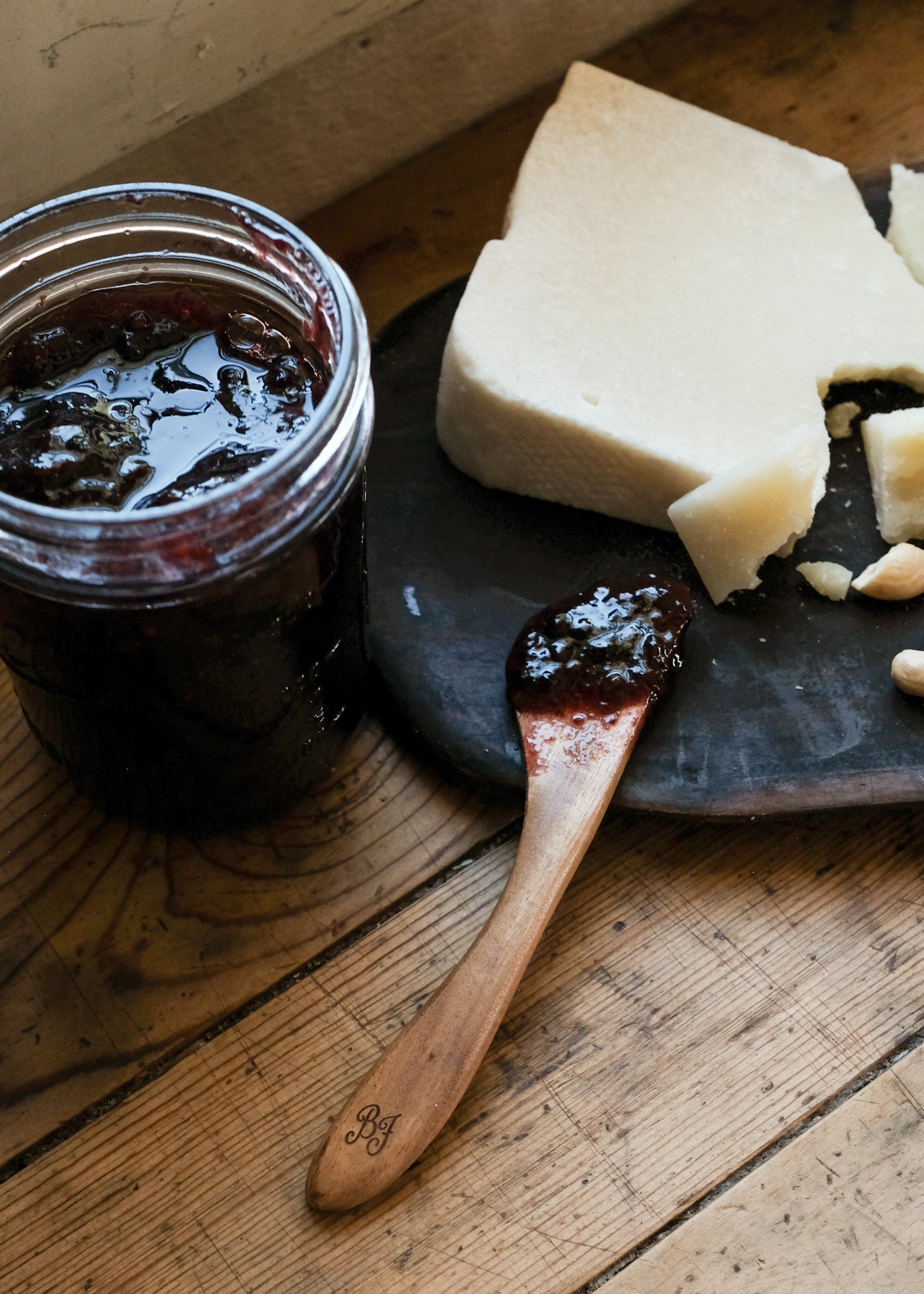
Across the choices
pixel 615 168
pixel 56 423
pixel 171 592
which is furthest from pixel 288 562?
pixel 615 168

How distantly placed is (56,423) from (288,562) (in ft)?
0.72

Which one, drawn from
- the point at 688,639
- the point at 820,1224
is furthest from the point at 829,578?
the point at 820,1224

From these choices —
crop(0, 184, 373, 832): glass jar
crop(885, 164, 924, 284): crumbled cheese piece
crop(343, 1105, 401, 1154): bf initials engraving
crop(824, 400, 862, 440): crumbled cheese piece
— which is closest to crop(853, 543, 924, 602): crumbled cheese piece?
crop(824, 400, 862, 440): crumbled cheese piece

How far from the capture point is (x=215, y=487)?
97cm

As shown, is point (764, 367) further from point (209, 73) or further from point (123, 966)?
point (123, 966)

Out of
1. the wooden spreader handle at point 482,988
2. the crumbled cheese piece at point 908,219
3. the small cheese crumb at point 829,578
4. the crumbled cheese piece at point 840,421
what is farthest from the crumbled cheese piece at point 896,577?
the crumbled cheese piece at point 908,219

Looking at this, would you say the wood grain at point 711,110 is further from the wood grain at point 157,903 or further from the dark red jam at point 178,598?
the wood grain at point 157,903

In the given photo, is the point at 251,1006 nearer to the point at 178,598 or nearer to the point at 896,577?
the point at 178,598

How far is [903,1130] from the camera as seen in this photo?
1093mm

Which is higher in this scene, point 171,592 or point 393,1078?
point 171,592

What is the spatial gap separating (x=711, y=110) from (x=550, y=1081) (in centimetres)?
137

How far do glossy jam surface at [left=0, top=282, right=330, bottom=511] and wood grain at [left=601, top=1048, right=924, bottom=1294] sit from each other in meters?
0.74

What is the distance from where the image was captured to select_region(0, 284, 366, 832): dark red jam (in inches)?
38.2

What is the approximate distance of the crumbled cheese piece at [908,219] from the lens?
155 cm
